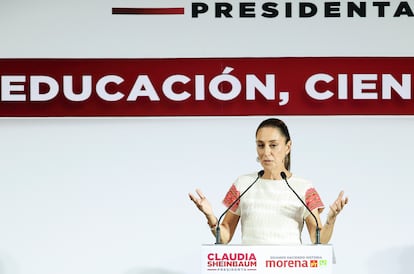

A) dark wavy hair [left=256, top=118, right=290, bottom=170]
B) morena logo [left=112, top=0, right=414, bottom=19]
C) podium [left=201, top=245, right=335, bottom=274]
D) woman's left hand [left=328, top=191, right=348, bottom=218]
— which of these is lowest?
podium [left=201, top=245, right=335, bottom=274]

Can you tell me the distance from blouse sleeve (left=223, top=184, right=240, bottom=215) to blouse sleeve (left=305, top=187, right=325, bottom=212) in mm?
435

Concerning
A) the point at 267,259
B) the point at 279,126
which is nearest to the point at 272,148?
the point at 279,126

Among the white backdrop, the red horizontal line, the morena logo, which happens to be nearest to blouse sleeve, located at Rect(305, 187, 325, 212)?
the white backdrop

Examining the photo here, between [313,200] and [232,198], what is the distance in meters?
0.52

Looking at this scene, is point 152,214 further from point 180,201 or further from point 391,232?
point 391,232

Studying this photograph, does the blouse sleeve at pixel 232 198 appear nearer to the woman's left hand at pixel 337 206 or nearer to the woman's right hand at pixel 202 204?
the woman's right hand at pixel 202 204

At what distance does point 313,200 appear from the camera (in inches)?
217

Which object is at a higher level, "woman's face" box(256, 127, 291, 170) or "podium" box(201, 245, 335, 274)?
"woman's face" box(256, 127, 291, 170)

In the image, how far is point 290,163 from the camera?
5715 millimetres

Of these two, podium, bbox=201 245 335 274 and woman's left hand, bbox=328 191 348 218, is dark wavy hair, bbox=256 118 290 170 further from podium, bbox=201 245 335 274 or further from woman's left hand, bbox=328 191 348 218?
podium, bbox=201 245 335 274

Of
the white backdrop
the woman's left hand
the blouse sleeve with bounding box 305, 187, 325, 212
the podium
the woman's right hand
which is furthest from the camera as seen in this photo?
the white backdrop

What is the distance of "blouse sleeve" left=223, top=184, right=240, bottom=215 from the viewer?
5543 mm

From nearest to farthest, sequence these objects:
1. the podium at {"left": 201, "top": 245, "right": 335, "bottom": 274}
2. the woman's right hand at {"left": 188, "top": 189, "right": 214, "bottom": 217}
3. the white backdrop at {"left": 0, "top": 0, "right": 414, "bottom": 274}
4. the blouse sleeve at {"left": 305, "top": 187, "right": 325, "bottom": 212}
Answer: the podium at {"left": 201, "top": 245, "right": 335, "bottom": 274}, the woman's right hand at {"left": 188, "top": 189, "right": 214, "bottom": 217}, the blouse sleeve at {"left": 305, "top": 187, "right": 325, "bottom": 212}, the white backdrop at {"left": 0, "top": 0, "right": 414, "bottom": 274}

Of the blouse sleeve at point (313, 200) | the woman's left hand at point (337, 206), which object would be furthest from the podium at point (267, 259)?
the blouse sleeve at point (313, 200)
